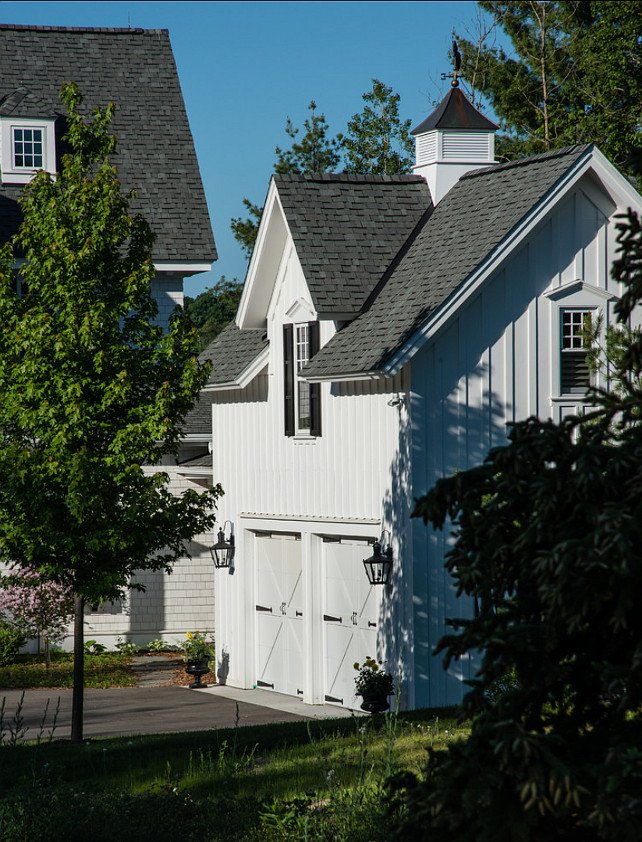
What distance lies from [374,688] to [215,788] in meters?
6.81

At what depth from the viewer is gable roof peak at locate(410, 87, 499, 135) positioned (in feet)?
61.2

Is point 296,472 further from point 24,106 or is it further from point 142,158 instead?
point 24,106

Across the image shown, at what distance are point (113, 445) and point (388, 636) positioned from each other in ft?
16.5

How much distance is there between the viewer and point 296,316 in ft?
59.7

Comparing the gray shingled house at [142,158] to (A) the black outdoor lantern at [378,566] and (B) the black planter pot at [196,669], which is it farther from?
(A) the black outdoor lantern at [378,566]

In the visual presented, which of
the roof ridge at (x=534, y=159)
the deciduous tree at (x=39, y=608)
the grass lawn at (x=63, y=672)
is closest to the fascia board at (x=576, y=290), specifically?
the roof ridge at (x=534, y=159)

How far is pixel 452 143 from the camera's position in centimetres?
1891

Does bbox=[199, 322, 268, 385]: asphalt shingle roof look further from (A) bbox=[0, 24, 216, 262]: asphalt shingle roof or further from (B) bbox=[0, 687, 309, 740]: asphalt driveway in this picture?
(B) bbox=[0, 687, 309, 740]: asphalt driveway

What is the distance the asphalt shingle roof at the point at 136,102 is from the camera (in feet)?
78.3

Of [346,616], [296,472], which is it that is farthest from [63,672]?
[346,616]

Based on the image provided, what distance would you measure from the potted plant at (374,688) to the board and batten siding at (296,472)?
69 centimetres

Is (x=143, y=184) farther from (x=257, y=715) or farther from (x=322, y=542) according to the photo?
(x=257, y=715)

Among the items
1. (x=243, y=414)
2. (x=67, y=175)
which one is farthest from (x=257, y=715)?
(x=67, y=175)

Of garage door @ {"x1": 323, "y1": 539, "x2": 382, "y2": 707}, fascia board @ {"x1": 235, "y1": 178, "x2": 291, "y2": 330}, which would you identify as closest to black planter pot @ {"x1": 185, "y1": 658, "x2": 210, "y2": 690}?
garage door @ {"x1": 323, "y1": 539, "x2": 382, "y2": 707}
